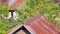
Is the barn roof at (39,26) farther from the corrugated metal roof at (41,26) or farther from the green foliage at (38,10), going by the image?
the green foliage at (38,10)

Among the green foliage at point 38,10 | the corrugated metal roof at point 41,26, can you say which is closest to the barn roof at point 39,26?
the corrugated metal roof at point 41,26

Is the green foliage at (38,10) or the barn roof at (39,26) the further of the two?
the green foliage at (38,10)

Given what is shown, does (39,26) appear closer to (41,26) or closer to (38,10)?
(41,26)

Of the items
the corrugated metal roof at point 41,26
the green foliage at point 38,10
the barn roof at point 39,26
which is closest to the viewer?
the barn roof at point 39,26

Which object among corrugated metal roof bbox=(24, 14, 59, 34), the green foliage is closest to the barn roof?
corrugated metal roof bbox=(24, 14, 59, 34)

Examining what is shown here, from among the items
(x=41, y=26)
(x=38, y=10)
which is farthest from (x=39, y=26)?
(x=38, y=10)

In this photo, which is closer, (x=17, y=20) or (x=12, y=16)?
(x=17, y=20)

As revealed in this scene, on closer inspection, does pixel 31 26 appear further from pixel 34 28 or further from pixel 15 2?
pixel 15 2

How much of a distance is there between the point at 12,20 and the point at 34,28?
3.05 ft

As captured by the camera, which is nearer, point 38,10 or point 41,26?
point 41,26

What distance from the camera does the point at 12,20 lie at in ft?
19.0

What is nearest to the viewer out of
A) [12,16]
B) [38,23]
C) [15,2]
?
[38,23]

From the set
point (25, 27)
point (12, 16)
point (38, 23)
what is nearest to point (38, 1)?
point (12, 16)

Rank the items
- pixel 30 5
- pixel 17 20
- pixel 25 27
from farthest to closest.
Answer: pixel 30 5
pixel 17 20
pixel 25 27
